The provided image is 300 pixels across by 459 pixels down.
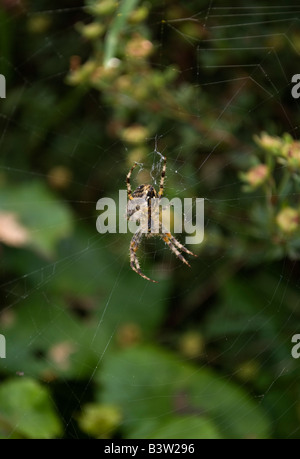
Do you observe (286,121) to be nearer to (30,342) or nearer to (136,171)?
(136,171)

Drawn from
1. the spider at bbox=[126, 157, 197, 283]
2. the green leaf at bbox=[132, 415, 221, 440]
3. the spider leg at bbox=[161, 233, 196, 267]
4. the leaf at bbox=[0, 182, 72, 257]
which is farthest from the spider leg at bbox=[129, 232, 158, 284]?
the green leaf at bbox=[132, 415, 221, 440]

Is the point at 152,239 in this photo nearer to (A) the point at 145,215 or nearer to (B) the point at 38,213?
(A) the point at 145,215

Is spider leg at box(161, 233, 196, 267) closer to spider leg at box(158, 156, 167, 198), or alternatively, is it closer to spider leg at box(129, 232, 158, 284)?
spider leg at box(129, 232, 158, 284)

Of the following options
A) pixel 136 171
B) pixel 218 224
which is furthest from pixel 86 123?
pixel 218 224

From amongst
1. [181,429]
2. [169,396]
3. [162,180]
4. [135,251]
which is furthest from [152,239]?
[181,429]

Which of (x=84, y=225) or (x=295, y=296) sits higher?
(x=84, y=225)
